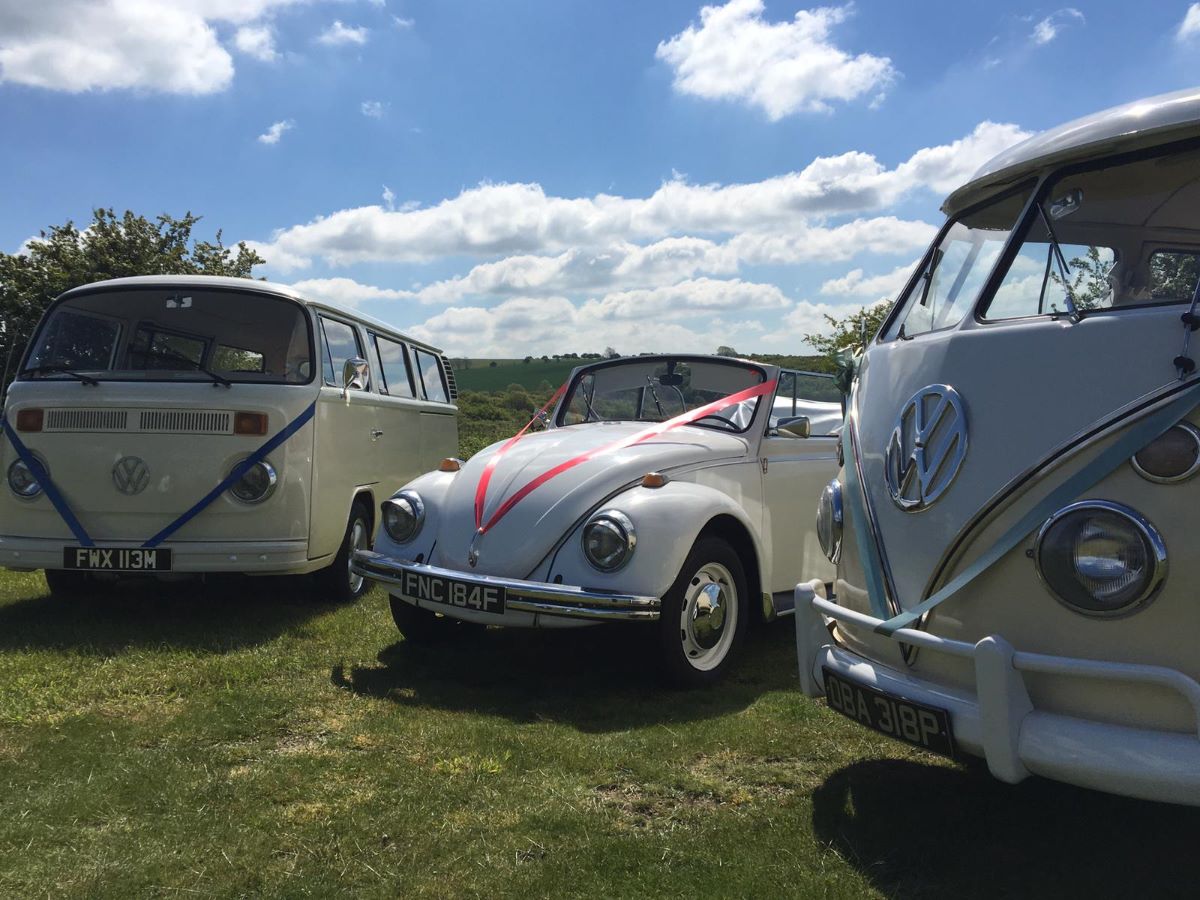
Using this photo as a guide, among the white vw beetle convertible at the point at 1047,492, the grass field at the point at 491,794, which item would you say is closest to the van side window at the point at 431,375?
the grass field at the point at 491,794

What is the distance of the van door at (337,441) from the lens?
632 cm

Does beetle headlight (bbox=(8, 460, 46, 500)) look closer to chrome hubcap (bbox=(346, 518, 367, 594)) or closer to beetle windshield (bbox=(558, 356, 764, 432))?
chrome hubcap (bbox=(346, 518, 367, 594))

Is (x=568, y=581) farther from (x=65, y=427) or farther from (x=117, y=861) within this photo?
(x=65, y=427)

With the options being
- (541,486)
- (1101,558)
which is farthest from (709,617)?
(1101,558)

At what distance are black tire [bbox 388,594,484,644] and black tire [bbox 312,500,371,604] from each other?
4.00 ft

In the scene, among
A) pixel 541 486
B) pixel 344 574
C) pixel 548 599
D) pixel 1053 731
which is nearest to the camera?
pixel 1053 731

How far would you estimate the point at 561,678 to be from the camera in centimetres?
495

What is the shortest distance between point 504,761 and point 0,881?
5.43 feet

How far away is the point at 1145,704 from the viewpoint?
2404 mm

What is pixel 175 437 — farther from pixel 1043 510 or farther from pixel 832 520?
pixel 1043 510

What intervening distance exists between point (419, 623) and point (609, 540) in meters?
1.51

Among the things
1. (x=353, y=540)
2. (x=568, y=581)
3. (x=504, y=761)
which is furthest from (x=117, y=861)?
(x=353, y=540)

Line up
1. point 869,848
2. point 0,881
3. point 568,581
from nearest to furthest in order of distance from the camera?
point 0,881
point 869,848
point 568,581

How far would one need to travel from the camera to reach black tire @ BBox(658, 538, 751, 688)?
4.60 m
